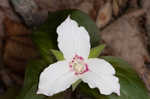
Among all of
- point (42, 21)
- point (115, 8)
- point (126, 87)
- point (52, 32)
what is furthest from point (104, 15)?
point (126, 87)

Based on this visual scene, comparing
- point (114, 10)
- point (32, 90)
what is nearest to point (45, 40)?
point (32, 90)

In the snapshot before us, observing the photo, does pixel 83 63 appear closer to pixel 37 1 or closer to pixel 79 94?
pixel 79 94

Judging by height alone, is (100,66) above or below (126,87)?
above

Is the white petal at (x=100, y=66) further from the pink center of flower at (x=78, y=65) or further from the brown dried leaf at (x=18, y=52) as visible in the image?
the brown dried leaf at (x=18, y=52)

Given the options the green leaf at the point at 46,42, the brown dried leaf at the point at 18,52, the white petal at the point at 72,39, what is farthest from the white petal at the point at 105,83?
the brown dried leaf at the point at 18,52

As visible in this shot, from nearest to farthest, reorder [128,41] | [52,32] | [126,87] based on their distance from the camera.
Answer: [126,87] → [52,32] → [128,41]

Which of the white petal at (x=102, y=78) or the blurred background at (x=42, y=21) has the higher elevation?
the blurred background at (x=42, y=21)

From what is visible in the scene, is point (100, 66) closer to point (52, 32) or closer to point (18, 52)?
point (52, 32)
